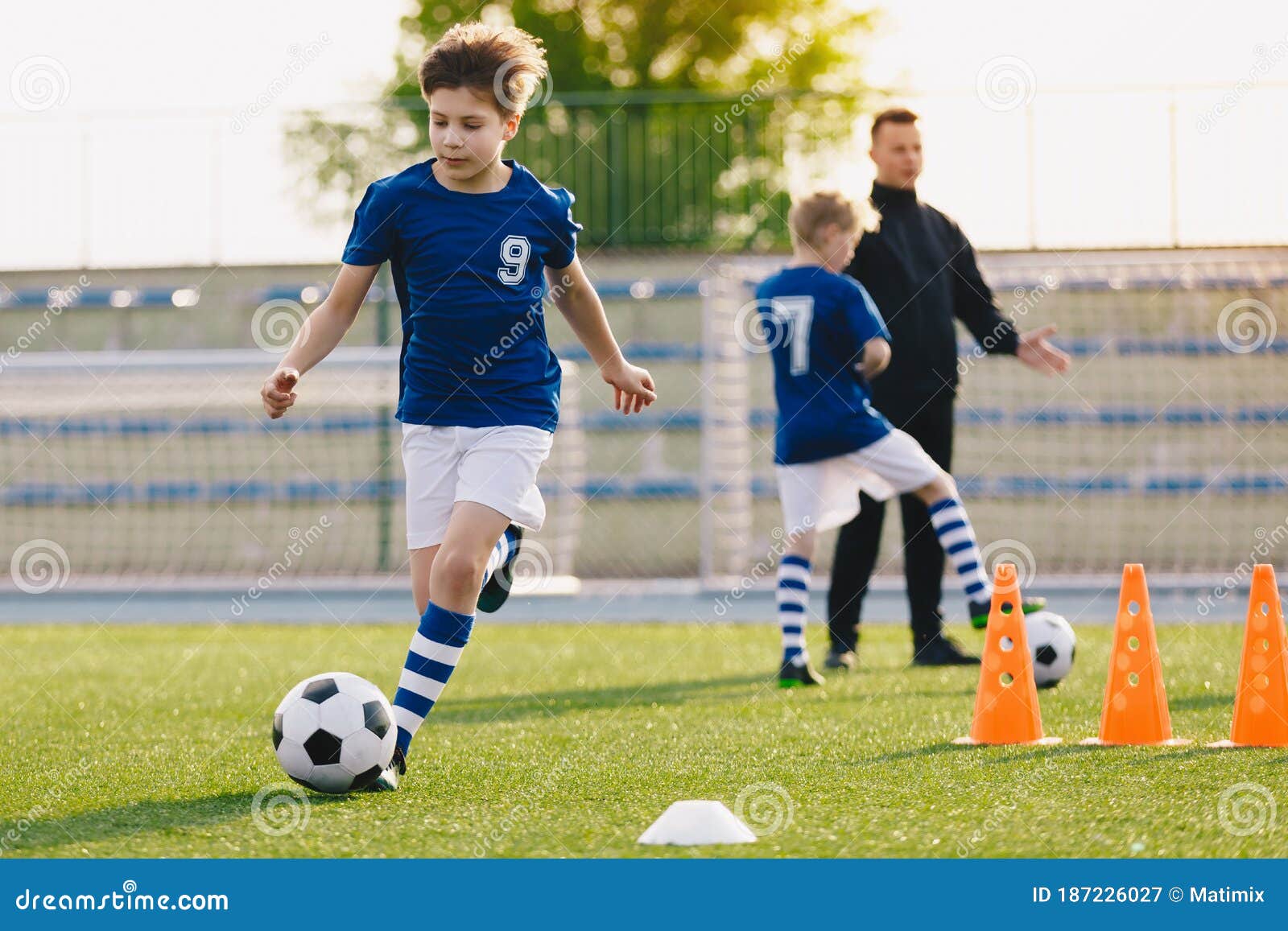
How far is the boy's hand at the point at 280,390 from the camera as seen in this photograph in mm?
3582

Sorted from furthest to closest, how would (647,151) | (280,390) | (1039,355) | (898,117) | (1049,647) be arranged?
(647,151) < (1039,355) < (898,117) < (1049,647) < (280,390)

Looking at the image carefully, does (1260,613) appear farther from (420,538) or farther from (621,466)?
(621,466)

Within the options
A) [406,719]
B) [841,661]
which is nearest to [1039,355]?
[841,661]

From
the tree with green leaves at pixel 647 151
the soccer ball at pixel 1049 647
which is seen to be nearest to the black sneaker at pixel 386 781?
the soccer ball at pixel 1049 647

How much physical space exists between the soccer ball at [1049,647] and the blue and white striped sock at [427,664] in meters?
2.30

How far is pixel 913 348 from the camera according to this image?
631 centimetres

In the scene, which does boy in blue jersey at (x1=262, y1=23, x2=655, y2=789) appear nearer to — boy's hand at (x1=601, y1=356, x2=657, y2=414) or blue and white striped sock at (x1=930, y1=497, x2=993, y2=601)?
boy's hand at (x1=601, y1=356, x2=657, y2=414)

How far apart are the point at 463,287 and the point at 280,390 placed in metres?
0.54

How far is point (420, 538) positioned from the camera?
394cm

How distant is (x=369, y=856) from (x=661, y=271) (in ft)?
40.1

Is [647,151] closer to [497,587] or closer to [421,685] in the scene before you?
[497,587]

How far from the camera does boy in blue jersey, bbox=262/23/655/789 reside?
379 centimetres
